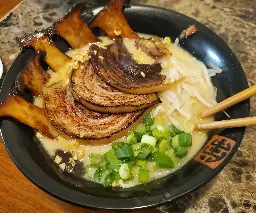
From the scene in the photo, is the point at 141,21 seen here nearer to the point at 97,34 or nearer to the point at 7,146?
the point at 97,34

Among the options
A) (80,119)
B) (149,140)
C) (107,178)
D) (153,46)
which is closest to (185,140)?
(149,140)

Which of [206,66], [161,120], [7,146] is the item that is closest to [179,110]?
[161,120]

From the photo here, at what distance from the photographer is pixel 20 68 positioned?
1.98 metres

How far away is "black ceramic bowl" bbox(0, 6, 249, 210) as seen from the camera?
145 cm

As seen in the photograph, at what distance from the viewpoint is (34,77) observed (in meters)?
1.99

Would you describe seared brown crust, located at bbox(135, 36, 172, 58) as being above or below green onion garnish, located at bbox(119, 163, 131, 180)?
above

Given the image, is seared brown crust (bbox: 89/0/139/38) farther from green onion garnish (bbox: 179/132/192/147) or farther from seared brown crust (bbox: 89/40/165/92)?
green onion garnish (bbox: 179/132/192/147)

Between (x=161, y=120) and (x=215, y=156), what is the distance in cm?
38

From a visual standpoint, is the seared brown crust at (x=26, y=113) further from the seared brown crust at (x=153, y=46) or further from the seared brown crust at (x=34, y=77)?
the seared brown crust at (x=153, y=46)

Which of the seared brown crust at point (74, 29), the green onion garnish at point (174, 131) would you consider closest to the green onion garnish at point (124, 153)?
the green onion garnish at point (174, 131)

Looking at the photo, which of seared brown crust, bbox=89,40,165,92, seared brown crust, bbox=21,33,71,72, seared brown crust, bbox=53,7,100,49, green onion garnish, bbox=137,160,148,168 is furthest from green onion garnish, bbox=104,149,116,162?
seared brown crust, bbox=53,7,100,49

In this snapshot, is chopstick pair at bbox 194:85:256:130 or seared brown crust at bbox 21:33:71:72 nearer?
chopstick pair at bbox 194:85:256:130

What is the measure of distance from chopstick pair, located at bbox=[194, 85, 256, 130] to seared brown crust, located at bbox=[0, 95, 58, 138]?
752 millimetres

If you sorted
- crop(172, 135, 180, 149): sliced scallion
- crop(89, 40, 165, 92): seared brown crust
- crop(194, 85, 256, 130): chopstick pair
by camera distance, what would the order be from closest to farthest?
1. crop(194, 85, 256, 130): chopstick pair
2. crop(172, 135, 180, 149): sliced scallion
3. crop(89, 40, 165, 92): seared brown crust
